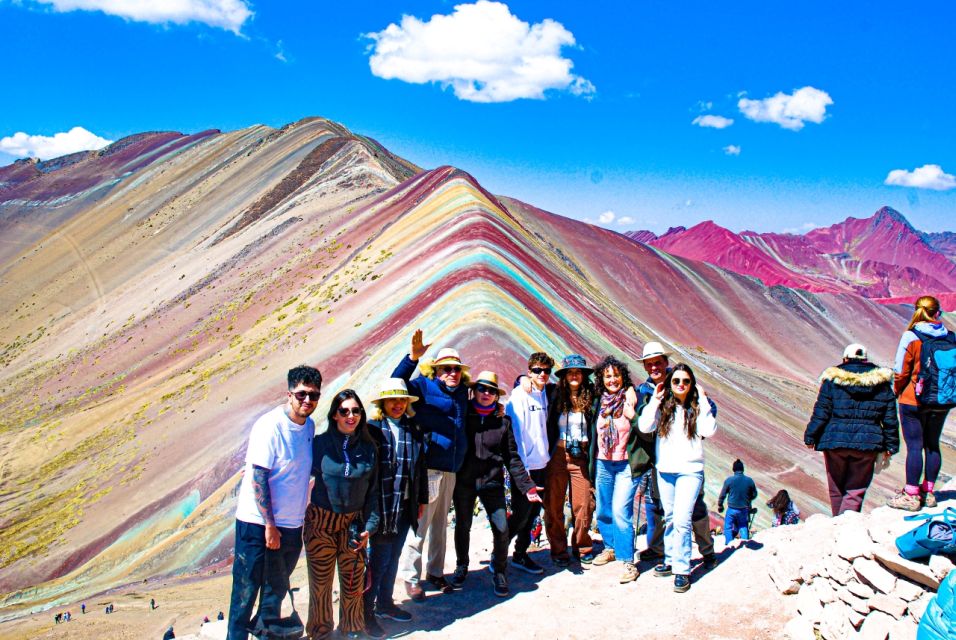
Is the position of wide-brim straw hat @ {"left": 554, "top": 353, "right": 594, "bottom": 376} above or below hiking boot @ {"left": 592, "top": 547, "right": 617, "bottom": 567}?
above

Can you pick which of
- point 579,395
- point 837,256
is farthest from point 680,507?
point 837,256

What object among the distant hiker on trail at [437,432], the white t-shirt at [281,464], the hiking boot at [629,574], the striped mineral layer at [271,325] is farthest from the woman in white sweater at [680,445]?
the striped mineral layer at [271,325]

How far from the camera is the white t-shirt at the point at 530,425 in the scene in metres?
5.38

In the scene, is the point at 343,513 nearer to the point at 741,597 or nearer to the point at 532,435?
the point at 532,435

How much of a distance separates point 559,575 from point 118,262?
3700 centimetres

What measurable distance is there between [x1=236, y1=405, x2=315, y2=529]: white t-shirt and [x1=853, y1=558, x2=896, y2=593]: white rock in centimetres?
328

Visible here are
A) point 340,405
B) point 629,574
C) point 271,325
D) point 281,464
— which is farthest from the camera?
point 271,325

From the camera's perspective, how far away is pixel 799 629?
432cm

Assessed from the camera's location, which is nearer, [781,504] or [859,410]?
[859,410]

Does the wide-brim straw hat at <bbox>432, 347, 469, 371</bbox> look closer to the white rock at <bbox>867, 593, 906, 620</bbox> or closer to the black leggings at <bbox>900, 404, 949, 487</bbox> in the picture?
the white rock at <bbox>867, 593, 906, 620</bbox>

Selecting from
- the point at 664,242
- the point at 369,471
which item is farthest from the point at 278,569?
the point at 664,242

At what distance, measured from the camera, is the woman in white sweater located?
16.2 feet

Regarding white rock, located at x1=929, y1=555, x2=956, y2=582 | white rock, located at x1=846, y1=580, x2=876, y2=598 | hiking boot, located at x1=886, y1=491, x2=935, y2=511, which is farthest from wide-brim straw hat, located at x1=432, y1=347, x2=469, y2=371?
hiking boot, located at x1=886, y1=491, x2=935, y2=511

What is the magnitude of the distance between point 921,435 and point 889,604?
2.10 m
